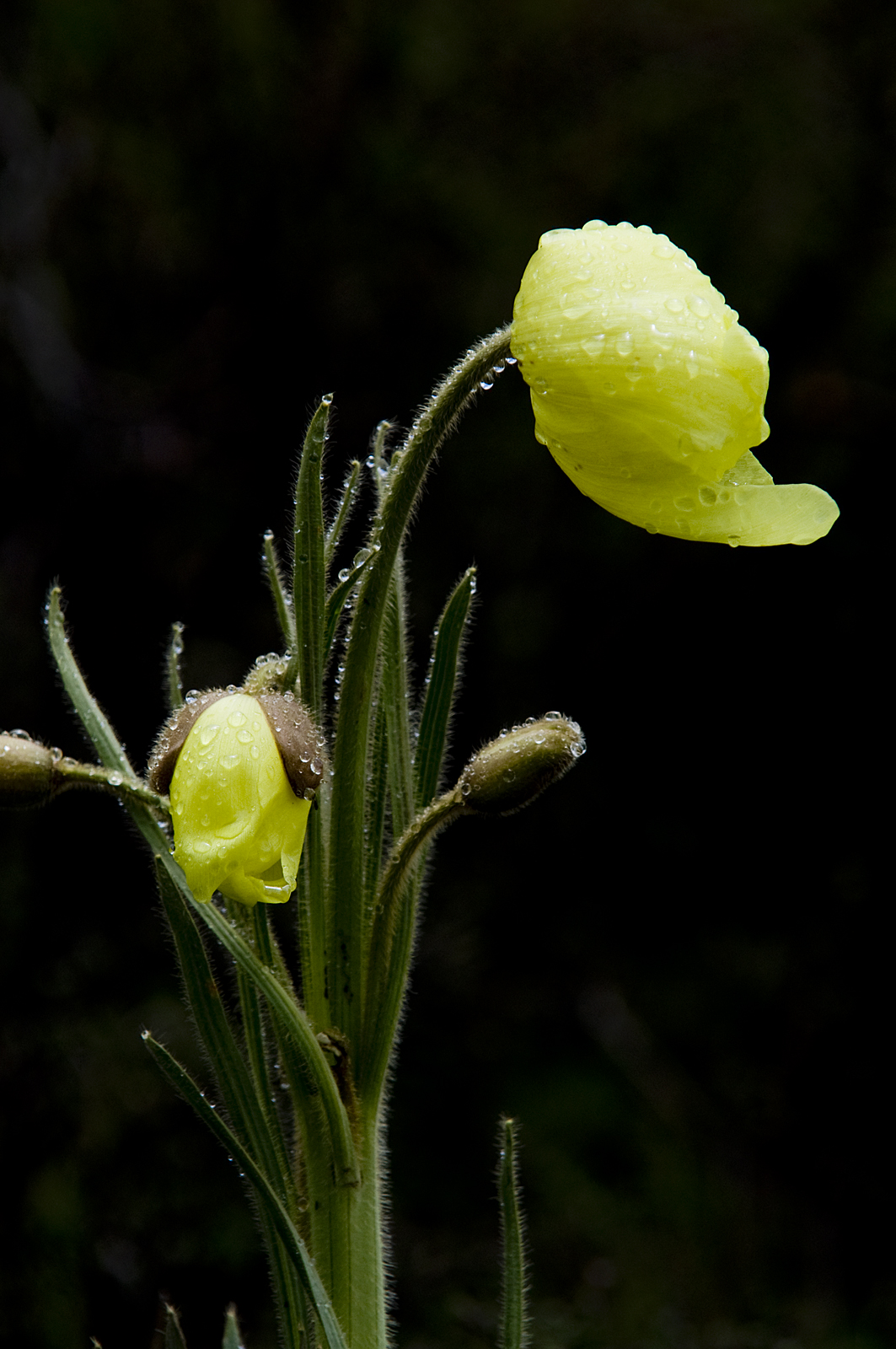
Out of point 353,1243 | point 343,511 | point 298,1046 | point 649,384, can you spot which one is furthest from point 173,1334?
point 649,384

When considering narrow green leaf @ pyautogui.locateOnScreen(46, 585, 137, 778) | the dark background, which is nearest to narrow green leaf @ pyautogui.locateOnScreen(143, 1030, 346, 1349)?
narrow green leaf @ pyautogui.locateOnScreen(46, 585, 137, 778)

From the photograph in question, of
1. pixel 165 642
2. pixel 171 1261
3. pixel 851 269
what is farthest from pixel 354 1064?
pixel 851 269

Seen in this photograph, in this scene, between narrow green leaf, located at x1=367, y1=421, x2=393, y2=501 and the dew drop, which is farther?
narrow green leaf, located at x1=367, y1=421, x2=393, y2=501

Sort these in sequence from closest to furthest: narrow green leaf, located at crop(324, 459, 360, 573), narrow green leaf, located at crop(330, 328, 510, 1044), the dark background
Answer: narrow green leaf, located at crop(330, 328, 510, 1044), narrow green leaf, located at crop(324, 459, 360, 573), the dark background

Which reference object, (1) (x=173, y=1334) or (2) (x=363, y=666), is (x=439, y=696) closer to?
(2) (x=363, y=666)

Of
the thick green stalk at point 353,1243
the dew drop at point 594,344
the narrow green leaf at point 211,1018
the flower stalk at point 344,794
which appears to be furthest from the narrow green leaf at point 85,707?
the dew drop at point 594,344

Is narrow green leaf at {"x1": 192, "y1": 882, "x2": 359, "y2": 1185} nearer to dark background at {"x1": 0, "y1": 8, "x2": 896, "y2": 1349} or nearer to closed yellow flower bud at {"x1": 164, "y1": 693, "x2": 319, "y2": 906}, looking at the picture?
closed yellow flower bud at {"x1": 164, "y1": 693, "x2": 319, "y2": 906}
